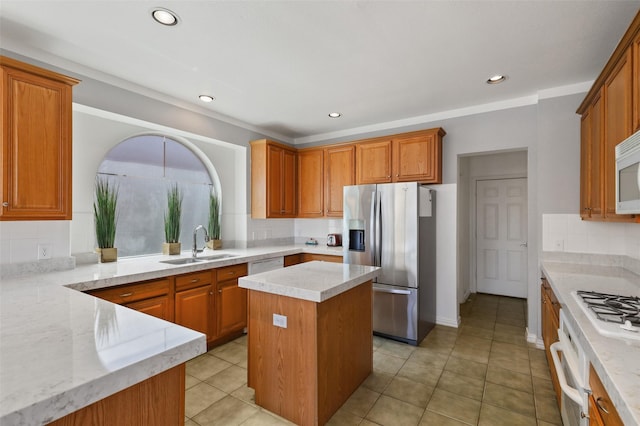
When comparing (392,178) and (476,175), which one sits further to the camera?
(476,175)

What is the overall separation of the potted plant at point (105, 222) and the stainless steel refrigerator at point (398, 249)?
2.45 meters

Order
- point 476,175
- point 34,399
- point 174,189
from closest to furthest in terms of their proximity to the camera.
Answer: point 34,399, point 174,189, point 476,175

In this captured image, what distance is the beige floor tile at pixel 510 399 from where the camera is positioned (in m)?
2.12

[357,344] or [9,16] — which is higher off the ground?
[9,16]

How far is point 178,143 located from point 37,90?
5.60 ft

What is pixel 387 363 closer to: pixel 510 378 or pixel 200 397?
pixel 510 378

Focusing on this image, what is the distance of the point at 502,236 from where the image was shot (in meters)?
4.95

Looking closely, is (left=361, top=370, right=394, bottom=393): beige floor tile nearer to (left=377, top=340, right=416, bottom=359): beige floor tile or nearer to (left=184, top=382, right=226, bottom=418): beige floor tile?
(left=377, top=340, right=416, bottom=359): beige floor tile

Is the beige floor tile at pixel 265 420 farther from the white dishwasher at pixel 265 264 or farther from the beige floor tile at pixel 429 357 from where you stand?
the white dishwasher at pixel 265 264

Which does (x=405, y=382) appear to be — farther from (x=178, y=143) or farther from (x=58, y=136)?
(x=178, y=143)

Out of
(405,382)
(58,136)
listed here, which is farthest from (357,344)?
(58,136)

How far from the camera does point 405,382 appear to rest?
8.11 feet

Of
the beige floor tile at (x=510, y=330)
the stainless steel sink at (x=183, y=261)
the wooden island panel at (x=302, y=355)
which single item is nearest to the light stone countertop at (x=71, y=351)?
the wooden island panel at (x=302, y=355)

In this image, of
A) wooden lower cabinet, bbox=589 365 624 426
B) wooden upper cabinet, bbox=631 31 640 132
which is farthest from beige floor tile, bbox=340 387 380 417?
wooden upper cabinet, bbox=631 31 640 132
